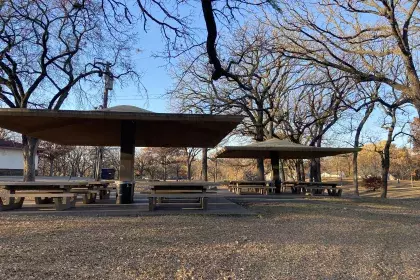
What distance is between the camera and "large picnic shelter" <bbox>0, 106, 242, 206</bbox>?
10.2 metres

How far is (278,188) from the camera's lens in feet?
64.1

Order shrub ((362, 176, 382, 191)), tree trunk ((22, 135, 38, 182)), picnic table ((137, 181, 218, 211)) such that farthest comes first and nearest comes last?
shrub ((362, 176, 382, 191)) → tree trunk ((22, 135, 38, 182)) → picnic table ((137, 181, 218, 211))

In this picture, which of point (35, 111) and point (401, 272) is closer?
point (401, 272)

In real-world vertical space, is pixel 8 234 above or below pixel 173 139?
below

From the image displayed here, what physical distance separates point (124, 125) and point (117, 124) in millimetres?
570

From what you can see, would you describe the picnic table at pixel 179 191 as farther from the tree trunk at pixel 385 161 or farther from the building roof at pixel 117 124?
the tree trunk at pixel 385 161

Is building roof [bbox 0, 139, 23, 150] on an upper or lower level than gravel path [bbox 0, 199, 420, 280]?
upper

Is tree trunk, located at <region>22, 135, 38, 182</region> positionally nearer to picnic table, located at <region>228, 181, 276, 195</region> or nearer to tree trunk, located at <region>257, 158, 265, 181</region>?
picnic table, located at <region>228, 181, 276, 195</region>

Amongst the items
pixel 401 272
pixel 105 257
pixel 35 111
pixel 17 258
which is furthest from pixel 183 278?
pixel 35 111

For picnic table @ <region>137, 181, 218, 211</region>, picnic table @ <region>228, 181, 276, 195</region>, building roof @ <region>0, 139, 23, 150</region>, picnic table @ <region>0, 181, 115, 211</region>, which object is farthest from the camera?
building roof @ <region>0, 139, 23, 150</region>

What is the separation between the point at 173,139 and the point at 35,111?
722 centimetres

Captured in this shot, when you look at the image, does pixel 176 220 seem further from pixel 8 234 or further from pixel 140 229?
pixel 8 234

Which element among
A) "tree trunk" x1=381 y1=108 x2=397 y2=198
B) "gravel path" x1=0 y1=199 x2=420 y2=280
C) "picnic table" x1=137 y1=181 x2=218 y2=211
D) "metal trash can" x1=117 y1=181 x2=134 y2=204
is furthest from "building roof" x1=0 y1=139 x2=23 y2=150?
"gravel path" x1=0 y1=199 x2=420 y2=280

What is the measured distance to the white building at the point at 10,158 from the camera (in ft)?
140
